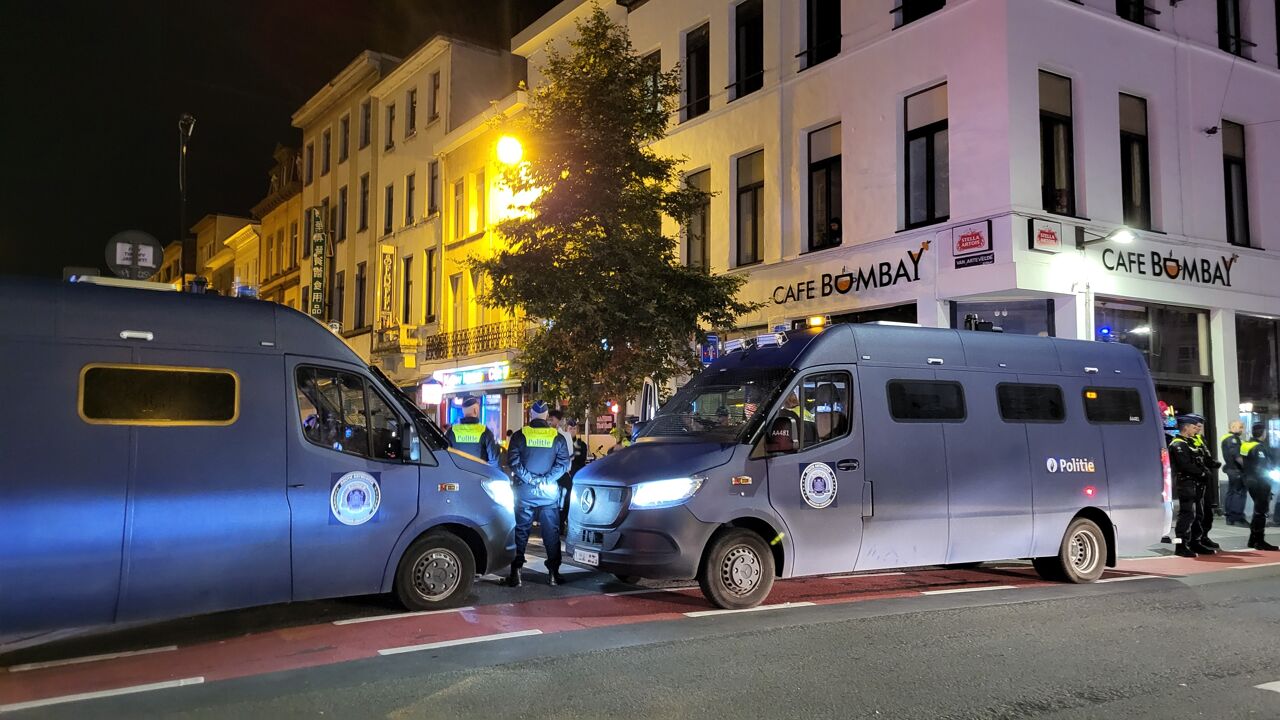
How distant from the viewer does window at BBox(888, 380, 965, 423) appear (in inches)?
353

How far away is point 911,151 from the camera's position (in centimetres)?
1611

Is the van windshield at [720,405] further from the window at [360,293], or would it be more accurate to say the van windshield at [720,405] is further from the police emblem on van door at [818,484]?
the window at [360,293]

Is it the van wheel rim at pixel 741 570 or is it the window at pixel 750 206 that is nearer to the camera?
the van wheel rim at pixel 741 570

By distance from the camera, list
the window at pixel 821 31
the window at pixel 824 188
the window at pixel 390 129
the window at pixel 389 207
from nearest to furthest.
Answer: the window at pixel 824 188, the window at pixel 821 31, the window at pixel 389 207, the window at pixel 390 129

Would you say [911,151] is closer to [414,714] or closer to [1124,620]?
[1124,620]

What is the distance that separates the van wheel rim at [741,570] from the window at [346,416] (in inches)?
121

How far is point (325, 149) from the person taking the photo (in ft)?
127

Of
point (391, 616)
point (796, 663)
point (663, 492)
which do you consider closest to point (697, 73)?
point (663, 492)

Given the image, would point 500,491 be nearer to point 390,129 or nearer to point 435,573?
point 435,573

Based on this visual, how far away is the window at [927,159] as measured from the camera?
51.0 ft

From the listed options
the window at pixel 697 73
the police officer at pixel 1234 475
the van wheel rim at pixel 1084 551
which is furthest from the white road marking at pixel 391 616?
the window at pixel 697 73

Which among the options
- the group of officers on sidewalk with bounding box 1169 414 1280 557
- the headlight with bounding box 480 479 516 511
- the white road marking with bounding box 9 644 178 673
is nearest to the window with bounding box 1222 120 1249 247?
the group of officers on sidewalk with bounding box 1169 414 1280 557

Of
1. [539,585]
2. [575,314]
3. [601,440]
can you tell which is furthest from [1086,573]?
[601,440]

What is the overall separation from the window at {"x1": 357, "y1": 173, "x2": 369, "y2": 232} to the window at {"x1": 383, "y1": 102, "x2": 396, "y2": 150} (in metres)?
1.91
